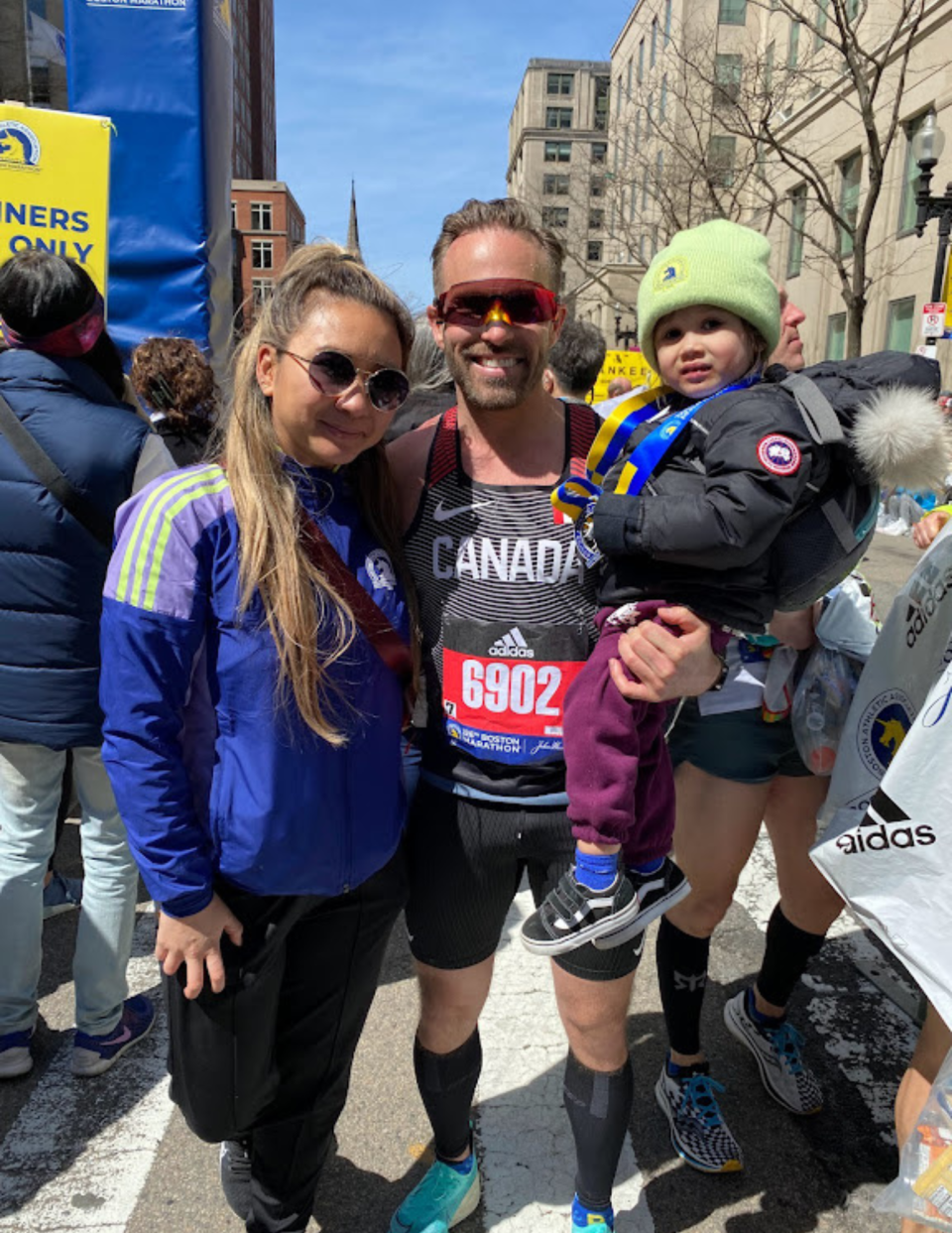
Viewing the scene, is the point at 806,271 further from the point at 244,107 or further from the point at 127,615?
the point at 244,107

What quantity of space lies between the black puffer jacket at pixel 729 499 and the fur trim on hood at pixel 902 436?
1.7 inches

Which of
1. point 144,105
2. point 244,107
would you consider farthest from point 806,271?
point 244,107

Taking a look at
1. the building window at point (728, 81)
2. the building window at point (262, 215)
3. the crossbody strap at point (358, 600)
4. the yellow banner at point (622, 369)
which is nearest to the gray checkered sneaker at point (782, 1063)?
the crossbody strap at point (358, 600)

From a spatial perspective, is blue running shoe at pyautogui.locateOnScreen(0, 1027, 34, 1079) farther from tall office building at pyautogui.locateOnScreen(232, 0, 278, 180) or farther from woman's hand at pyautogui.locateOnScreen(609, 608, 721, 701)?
tall office building at pyautogui.locateOnScreen(232, 0, 278, 180)

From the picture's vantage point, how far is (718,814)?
2.54 m

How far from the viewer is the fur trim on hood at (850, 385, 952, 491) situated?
176 cm

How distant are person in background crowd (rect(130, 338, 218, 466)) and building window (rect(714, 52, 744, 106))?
1241 centimetres

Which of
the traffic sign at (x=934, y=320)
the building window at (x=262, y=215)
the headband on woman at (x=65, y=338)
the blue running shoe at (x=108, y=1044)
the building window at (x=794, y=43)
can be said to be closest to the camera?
the headband on woman at (x=65, y=338)

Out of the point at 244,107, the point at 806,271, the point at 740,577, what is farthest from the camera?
the point at 244,107

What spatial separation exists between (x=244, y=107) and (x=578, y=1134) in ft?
375

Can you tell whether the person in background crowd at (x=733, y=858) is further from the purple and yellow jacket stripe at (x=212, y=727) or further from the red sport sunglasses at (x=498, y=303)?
the purple and yellow jacket stripe at (x=212, y=727)

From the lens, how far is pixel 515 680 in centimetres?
209

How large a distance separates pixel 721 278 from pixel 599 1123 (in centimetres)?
195

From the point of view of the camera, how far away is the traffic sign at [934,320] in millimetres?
12477
